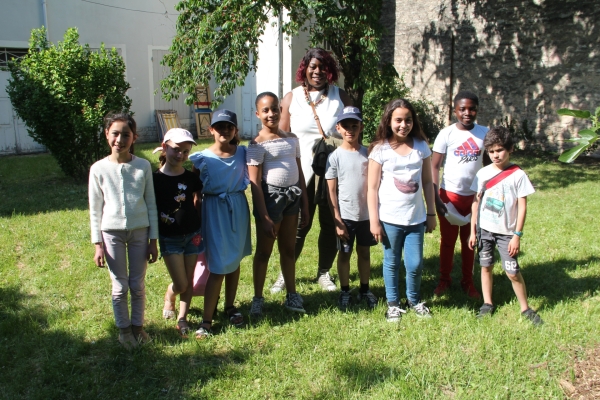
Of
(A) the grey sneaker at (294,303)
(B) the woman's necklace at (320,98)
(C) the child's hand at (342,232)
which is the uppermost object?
(B) the woman's necklace at (320,98)

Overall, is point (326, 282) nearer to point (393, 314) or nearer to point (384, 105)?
point (393, 314)

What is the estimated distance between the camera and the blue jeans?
3.92 m

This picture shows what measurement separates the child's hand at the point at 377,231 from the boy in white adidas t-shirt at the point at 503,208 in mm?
768

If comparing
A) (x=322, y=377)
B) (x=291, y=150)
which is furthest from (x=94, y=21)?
(x=322, y=377)

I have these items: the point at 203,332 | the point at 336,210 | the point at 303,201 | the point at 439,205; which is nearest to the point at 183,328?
the point at 203,332

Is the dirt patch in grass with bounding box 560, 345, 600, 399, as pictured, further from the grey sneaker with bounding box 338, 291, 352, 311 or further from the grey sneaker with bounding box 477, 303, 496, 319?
the grey sneaker with bounding box 338, 291, 352, 311

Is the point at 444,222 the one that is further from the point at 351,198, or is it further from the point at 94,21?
the point at 94,21

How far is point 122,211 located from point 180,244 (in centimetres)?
47

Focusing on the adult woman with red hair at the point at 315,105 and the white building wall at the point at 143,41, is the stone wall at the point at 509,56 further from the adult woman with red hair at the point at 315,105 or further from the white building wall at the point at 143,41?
the adult woman with red hair at the point at 315,105

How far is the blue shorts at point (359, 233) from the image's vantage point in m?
Result: 4.16

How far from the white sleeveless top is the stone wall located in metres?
9.79

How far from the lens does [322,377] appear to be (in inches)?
129

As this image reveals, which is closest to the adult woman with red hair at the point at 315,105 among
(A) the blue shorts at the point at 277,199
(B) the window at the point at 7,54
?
(A) the blue shorts at the point at 277,199

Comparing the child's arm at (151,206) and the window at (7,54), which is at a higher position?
the window at (7,54)
